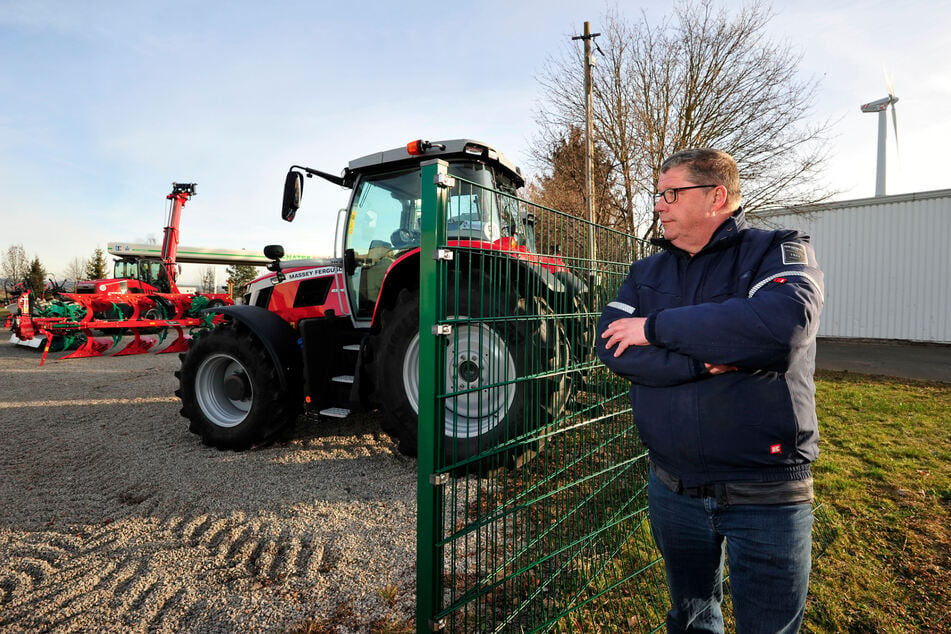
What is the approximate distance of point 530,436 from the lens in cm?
196

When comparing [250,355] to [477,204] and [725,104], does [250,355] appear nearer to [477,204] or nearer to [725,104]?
[477,204]

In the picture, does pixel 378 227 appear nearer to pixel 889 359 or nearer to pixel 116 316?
pixel 116 316

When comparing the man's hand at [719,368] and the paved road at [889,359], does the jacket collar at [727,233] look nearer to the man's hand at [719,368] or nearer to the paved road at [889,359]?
the man's hand at [719,368]

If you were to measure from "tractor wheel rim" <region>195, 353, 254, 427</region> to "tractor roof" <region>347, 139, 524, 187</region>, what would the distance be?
208 centimetres

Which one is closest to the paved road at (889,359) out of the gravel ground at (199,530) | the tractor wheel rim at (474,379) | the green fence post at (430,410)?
the tractor wheel rim at (474,379)

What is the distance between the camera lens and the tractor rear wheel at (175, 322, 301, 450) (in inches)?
163

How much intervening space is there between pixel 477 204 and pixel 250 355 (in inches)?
100.0

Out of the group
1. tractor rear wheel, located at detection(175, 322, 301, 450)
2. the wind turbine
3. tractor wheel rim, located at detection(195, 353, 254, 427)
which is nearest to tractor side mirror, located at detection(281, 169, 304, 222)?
tractor rear wheel, located at detection(175, 322, 301, 450)

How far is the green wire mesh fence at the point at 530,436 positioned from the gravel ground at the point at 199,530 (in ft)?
1.86

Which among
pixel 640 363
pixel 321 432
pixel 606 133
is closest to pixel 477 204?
pixel 640 363

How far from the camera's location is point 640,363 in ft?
4.80

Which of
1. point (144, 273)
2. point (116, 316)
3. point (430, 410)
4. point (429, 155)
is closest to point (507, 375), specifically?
point (430, 410)

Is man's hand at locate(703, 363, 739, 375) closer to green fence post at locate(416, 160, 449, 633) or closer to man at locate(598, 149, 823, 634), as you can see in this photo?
man at locate(598, 149, 823, 634)

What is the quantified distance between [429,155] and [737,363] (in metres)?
3.25
